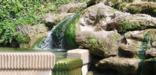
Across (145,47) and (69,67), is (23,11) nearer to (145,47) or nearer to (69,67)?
(145,47)

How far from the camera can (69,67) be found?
28.5ft

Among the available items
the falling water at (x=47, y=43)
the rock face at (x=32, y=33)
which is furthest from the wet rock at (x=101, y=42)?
the rock face at (x=32, y=33)

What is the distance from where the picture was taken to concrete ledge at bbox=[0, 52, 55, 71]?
7.42 metres

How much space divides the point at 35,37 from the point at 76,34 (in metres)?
3.27

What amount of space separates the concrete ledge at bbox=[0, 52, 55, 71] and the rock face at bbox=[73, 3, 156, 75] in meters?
3.40

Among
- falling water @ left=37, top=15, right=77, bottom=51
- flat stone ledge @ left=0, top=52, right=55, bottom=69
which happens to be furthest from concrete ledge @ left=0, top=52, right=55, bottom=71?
falling water @ left=37, top=15, right=77, bottom=51

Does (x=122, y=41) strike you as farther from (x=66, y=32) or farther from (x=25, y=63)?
(x=25, y=63)

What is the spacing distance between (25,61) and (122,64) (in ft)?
11.8

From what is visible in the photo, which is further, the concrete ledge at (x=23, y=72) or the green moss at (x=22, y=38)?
the green moss at (x=22, y=38)

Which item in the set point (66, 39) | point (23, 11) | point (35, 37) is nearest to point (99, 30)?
point (66, 39)

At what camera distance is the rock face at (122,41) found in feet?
34.4

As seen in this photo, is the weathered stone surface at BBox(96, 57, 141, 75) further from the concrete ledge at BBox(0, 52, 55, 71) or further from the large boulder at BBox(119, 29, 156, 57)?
the concrete ledge at BBox(0, 52, 55, 71)

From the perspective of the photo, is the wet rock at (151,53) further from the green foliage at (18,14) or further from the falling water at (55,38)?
the green foliage at (18,14)

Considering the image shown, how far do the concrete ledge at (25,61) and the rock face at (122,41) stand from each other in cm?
340
